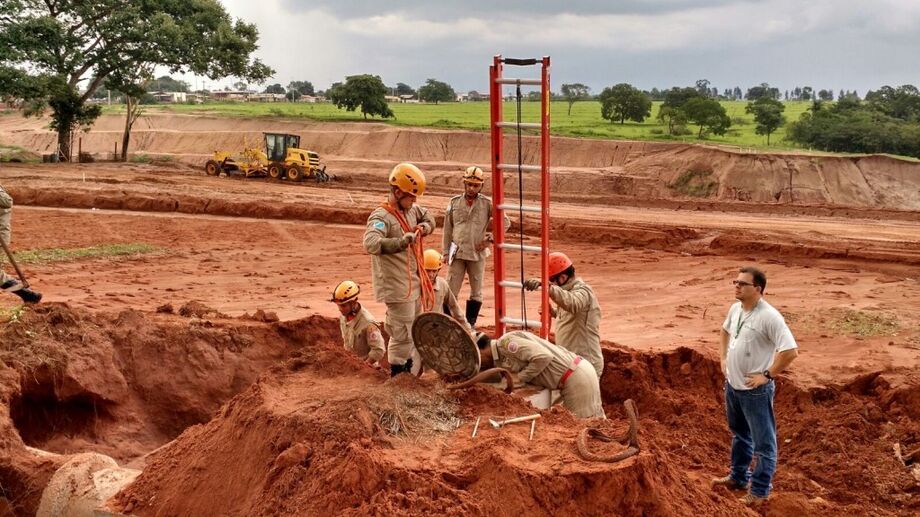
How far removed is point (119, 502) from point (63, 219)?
627 inches

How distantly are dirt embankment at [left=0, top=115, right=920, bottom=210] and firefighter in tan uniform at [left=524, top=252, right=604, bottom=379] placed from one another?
21.5 metres

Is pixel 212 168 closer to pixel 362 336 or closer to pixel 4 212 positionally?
pixel 4 212

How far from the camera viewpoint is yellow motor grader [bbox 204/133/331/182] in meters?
32.0

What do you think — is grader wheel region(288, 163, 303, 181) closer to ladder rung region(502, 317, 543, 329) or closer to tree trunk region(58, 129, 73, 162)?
tree trunk region(58, 129, 73, 162)

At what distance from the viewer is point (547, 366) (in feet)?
25.6

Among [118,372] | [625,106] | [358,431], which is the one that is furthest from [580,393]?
[625,106]

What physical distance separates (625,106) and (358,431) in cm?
4168

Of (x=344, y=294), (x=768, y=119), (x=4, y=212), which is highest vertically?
(x=768, y=119)

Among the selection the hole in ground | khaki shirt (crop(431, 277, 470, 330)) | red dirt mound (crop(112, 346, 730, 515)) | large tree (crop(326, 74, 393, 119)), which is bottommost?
the hole in ground

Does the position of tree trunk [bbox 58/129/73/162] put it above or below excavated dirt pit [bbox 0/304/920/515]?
above

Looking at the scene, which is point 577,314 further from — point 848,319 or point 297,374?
point 848,319

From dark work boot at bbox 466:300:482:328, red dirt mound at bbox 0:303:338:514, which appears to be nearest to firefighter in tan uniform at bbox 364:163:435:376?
dark work boot at bbox 466:300:482:328

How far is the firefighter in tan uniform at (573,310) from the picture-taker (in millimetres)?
8359

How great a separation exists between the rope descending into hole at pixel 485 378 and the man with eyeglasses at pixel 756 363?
5.54 ft
